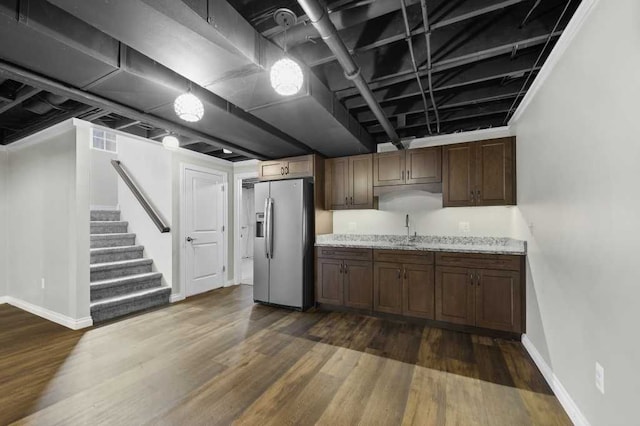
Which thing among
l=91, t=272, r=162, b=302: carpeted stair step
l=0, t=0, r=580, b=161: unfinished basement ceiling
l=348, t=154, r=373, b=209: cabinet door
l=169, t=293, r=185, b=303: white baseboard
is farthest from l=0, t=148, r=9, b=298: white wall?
l=348, t=154, r=373, b=209: cabinet door

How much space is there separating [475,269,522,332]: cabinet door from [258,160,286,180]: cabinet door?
3024 mm

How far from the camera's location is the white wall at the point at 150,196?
441 centimetres

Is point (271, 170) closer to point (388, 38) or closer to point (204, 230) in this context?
point (204, 230)

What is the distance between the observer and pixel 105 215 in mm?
5008

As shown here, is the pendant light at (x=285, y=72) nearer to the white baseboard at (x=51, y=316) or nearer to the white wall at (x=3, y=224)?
the white baseboard at (x=51, y=316)

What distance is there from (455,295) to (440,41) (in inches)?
102

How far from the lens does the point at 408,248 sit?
11.1 ft

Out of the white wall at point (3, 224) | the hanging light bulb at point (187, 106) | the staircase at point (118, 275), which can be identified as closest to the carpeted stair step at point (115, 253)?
the staircase at point (118, 275)

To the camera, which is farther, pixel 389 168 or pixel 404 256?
pixel 389 168

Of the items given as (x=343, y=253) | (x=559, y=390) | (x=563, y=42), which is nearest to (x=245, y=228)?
(x=343, y=253)

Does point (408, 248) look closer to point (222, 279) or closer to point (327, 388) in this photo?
point (327, 388)

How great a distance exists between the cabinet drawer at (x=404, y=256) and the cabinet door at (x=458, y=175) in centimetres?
76

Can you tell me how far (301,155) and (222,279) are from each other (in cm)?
286

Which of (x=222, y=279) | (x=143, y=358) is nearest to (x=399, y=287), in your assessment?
(x=143, y=358)
